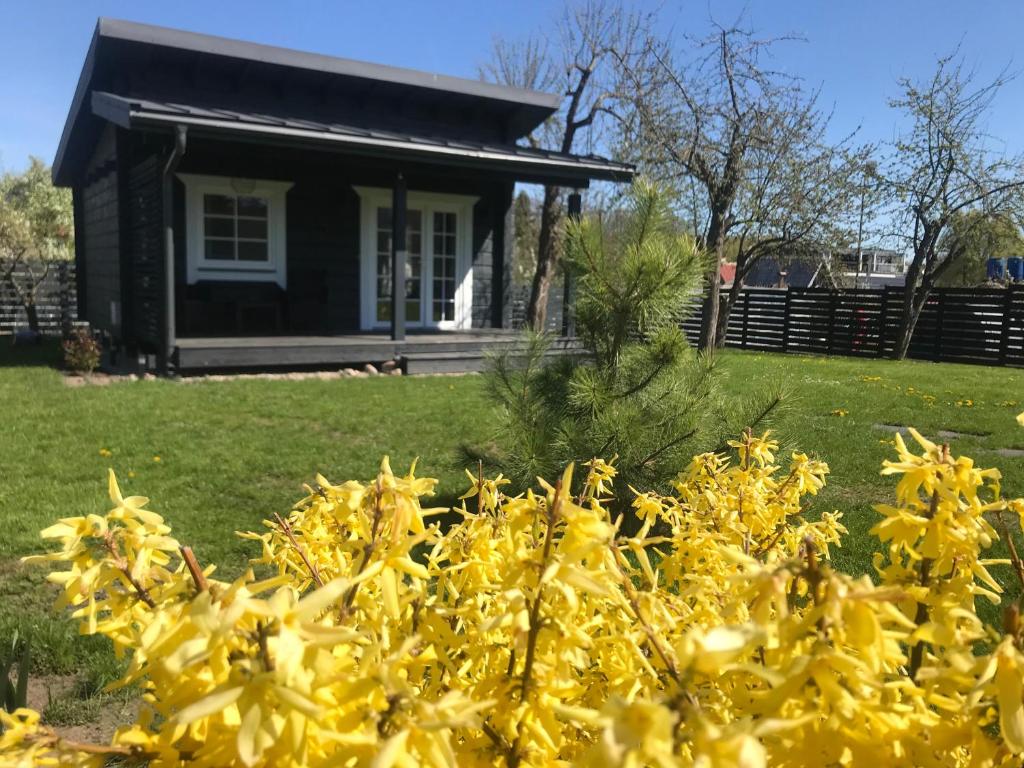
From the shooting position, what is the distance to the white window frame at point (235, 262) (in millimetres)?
10500

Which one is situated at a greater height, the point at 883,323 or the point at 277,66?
the point at 277,66

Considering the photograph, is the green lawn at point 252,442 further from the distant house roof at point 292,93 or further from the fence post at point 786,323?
the fence post at point 786,323

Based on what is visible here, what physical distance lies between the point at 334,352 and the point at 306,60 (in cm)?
416

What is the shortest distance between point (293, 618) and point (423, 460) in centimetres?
476

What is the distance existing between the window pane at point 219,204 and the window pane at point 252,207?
138mm

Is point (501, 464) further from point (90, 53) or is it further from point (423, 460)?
point (90, 53)

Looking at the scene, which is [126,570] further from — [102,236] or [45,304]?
[45,304]

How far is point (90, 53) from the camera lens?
33.3 feet

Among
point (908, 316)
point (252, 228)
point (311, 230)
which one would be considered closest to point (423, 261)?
point (311, 230)

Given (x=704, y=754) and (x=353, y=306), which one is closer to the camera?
(x=704, y=754)

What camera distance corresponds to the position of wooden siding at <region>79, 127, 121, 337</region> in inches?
460

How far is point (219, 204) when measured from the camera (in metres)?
10.8

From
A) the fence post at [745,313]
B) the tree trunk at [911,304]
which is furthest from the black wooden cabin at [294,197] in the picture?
the fence post at [745,313]

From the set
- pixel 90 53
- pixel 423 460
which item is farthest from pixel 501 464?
pixel 90 53
